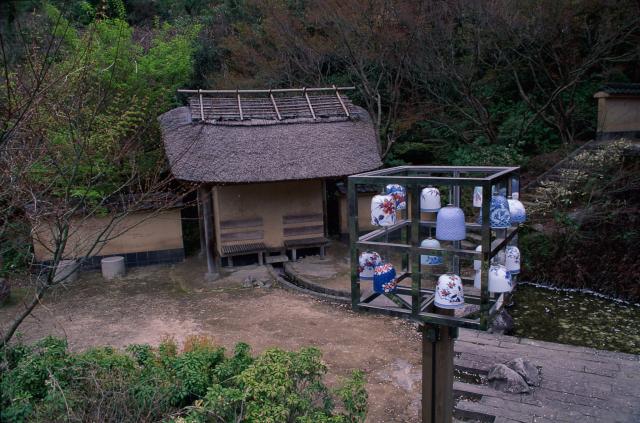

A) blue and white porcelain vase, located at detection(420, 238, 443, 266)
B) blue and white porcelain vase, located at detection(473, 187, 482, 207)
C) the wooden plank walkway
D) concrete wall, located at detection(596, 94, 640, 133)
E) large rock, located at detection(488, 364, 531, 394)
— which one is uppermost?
concrete wall, located at detection(596, 94, 640, 133)

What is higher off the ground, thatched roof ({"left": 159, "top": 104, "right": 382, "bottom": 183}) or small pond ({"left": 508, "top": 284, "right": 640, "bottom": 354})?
thatched roof ({"left": 159, "top": 104, "right": 382, "bottom": 183})

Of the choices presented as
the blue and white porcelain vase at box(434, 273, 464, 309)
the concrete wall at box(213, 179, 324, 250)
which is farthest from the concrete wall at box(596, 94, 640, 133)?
the blue and white porcelain vase at box(434, 273, 464, 309)

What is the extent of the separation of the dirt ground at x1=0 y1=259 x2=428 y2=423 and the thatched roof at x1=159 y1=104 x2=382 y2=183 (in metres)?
2.31

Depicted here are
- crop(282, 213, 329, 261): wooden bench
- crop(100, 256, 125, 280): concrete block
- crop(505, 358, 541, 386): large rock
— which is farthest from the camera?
crop(282, 213, 329, 261): wooden bench

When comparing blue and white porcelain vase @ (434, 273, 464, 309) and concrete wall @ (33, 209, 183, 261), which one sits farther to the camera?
concrete wall @ (33, 209, 183, 261)

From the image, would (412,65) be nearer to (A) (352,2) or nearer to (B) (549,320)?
(A) (352,2)

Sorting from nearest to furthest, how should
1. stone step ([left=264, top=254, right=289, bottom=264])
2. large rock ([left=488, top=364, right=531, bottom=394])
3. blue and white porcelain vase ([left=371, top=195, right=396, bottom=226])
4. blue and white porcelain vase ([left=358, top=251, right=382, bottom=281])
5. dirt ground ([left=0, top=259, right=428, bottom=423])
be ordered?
blue and white porcelain vase ([left=371, top=195, right=396, bottom=226]) → blue and white porcelain vase ([left=358, top=251, right=382, bottom=281]) → large rock ([left=488, top=364, right=531, bottom=394]) → dirt ground ([left=0, top=259, right=428, bottom=423]) → stone step ([left=264, top=254, right=289, bottom=264])

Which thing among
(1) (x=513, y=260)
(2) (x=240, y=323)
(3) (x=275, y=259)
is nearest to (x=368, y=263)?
(1) (x=513, y=260)

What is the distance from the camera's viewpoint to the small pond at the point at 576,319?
26.3ft

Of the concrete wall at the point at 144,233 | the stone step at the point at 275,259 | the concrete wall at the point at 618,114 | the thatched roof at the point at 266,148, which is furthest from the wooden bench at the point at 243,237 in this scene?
the concrete wall at the point at 618,114

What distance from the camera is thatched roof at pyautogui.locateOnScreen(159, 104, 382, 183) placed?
35.5ft

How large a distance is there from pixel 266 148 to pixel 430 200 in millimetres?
7518

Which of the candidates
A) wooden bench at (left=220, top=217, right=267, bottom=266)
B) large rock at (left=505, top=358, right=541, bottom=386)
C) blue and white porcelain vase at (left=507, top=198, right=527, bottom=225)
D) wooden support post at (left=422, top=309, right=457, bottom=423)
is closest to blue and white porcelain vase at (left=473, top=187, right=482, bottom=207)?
blue and white porcelain vase at (left=507, top=198, right=527, bottom=225)

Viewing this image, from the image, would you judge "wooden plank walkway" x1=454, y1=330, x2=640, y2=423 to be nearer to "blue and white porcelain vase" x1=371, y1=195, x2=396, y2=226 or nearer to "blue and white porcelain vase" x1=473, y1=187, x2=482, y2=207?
"blue and white porcelain vase" x1=473, y1=187, x2=482, y2=207
